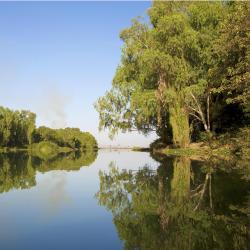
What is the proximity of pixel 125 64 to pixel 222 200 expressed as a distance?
27.9 meters

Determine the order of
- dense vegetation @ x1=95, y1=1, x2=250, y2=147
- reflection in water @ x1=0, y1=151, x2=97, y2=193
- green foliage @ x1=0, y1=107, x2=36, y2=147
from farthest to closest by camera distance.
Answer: green foliage @ x1=0, y1=107, x2=36, y2=147 < dense vegetation @ x1=95, y1=1, x2=250, y2=147 < reflection in water @ x1=0, y1=151, x2=97, y2=193

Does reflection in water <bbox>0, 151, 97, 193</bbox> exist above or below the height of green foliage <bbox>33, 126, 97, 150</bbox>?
below

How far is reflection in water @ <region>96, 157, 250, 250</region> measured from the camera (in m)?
4.69

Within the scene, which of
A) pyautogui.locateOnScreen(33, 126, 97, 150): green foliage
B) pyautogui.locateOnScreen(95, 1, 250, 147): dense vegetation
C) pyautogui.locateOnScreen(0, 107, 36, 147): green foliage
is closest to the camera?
pyautogui.locateOnScreen(95, 1, 250, 147): dense vegetation

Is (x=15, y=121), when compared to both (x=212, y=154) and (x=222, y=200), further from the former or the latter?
(x=222, y=200)

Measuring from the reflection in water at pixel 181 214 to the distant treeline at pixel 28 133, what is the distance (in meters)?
74.3

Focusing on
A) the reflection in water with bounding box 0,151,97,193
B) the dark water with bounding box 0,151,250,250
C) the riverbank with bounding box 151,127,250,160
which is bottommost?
the dark water with bounding box 0,151,250,250

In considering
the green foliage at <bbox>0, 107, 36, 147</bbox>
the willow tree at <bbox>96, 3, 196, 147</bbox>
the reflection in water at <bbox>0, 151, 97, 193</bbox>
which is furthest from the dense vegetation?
the green foliage at <bbox>0, 107, 36, 147</bbox>

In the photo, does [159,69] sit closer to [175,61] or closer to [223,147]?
[175,61]

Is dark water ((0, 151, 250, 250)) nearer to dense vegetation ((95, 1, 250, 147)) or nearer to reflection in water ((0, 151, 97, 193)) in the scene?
reflection in water ((0, 151, 97, 193))

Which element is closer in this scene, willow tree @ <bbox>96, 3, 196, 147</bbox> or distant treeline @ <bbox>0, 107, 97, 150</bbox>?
willow tree @ <bbox>96, 3, 196, 147</bbox>

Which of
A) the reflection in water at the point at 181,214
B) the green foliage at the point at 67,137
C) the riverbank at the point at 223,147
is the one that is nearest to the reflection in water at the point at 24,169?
the reflection in water at the point at 181,214

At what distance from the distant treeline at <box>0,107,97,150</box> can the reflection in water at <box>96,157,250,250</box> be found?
74303 mm

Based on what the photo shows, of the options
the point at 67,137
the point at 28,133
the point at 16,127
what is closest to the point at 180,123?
the point at 16,127
